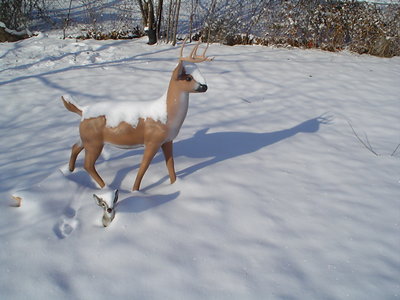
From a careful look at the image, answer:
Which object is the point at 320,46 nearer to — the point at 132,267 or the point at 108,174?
the point at 108,174

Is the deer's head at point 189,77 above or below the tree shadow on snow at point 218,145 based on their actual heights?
above

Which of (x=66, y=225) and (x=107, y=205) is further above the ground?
(x=107, y=205)

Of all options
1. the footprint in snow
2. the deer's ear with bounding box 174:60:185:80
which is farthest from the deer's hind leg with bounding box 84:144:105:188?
the deer's ear with bounding box 174:60:185:80

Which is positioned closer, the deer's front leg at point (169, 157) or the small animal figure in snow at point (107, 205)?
the small animal figure in snow at point (107, 205)

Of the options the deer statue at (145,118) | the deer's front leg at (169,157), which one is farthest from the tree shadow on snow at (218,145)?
the deer statue at (145,118)

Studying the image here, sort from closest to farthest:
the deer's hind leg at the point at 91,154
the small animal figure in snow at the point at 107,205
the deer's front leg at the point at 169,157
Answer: the small animal figure in snow at the point at 107,205
the deer's hind leg at the point at 91,154
the deer's front leg at the point at 169,157

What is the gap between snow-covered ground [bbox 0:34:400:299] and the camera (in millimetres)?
1524

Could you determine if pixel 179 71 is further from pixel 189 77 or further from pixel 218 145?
pixel 218 145

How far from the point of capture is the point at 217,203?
7.11 ft

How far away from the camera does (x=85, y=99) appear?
14.0 feet

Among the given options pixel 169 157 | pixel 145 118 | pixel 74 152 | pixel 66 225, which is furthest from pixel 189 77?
pixel 66 225

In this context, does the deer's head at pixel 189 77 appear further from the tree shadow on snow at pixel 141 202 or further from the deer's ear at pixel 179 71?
the tree shadow on snow at pixel 141 202

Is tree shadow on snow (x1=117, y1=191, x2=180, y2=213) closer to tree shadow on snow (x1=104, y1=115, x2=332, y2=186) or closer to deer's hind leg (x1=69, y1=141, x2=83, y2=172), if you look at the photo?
tree shadow on snow (x1=104, y1=115, x2=332, y2=186)

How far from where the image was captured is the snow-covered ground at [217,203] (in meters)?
1.52
